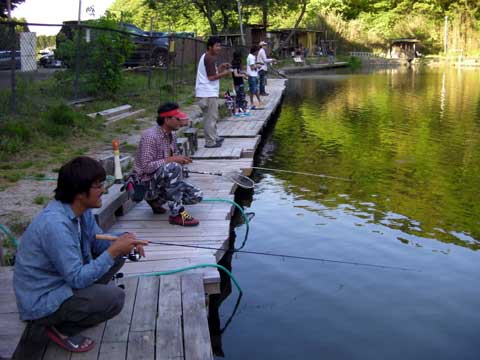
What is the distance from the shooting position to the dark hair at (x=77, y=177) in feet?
10.7

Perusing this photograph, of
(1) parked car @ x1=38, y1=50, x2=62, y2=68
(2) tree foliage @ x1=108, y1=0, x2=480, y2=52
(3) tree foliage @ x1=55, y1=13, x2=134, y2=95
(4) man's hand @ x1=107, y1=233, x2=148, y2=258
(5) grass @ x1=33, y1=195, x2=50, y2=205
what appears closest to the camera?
(4) man's hand @ x1=107, y1=233, x2=148, y2=258

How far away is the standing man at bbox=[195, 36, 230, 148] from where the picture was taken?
954 centimetres

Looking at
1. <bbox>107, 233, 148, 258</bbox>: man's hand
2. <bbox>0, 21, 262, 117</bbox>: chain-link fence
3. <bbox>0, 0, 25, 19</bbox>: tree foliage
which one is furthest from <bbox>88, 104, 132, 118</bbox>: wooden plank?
<bbox>0, 0, 25, 19</bbox>: tree foliage

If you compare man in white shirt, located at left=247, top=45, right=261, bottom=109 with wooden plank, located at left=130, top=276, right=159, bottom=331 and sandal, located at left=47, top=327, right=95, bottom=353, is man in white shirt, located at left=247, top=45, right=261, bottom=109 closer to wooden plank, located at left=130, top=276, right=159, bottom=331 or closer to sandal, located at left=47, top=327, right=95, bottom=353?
wooden plank, located at left=130, top=276, right=159, bottom=331

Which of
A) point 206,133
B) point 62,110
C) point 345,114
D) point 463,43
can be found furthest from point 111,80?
point 463,43

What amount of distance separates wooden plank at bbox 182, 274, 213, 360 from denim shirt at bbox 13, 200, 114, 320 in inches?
27.1

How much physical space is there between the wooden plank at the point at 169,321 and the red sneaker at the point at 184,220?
1.44 meters

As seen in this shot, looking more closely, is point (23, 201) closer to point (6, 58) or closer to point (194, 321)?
point (194, 321)

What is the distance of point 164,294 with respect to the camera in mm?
4250

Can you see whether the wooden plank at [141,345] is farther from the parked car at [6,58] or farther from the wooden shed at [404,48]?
the wooden shed at [404,48]

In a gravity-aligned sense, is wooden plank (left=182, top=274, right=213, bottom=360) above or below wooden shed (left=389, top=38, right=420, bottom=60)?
below

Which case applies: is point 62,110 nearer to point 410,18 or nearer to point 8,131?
point 8,131

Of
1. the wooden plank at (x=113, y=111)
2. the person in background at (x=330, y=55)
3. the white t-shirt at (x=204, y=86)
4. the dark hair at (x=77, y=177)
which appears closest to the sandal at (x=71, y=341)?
the dark hair at (x=77, y=177)

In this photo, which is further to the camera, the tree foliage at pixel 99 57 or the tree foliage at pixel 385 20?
the tree foliage at pixel 385 20
